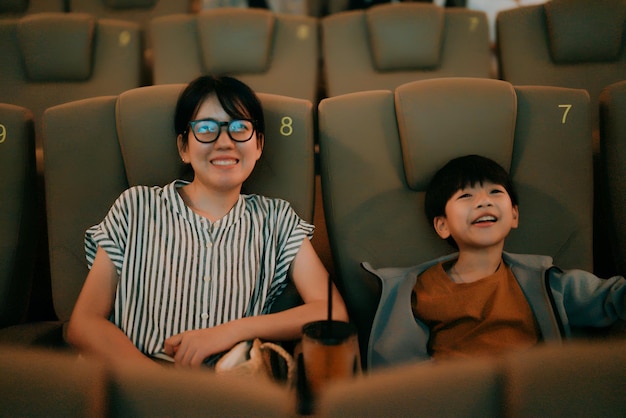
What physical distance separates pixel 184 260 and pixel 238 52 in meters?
1.23

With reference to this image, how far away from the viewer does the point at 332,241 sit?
1.21 m

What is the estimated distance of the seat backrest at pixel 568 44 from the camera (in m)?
1.95

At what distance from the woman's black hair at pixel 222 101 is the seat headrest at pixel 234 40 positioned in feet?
3.13

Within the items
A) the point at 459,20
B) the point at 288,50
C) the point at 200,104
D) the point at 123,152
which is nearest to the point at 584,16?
the point at 459,20

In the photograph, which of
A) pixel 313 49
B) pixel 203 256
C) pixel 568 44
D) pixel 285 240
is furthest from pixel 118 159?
pixel 568 44

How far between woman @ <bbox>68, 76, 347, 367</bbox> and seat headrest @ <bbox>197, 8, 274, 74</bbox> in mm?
946

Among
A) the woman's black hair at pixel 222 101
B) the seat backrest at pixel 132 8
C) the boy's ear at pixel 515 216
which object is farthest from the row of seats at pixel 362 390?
the seat backrest at pixel 132 8

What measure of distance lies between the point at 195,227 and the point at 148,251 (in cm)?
11

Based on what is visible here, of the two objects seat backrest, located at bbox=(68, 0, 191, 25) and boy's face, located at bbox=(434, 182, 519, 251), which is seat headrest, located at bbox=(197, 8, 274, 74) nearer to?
seat backrest, located at bbox=(68, 0, 191, 25)

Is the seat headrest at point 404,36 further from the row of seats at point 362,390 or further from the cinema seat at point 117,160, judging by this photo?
the row of seats at point 362,390

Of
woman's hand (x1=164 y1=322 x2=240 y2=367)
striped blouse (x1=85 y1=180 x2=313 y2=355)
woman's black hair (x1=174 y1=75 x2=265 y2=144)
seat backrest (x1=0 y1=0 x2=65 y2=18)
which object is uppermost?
seat backrest (x1=0 y1=0 x2=65 y2=18)

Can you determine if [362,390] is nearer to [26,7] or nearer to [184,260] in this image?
[184,260]

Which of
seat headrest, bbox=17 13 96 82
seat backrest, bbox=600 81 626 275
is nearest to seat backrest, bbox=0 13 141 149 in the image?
seat headrest, bbox=17 13 96 82

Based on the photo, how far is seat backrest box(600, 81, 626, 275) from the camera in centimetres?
119
